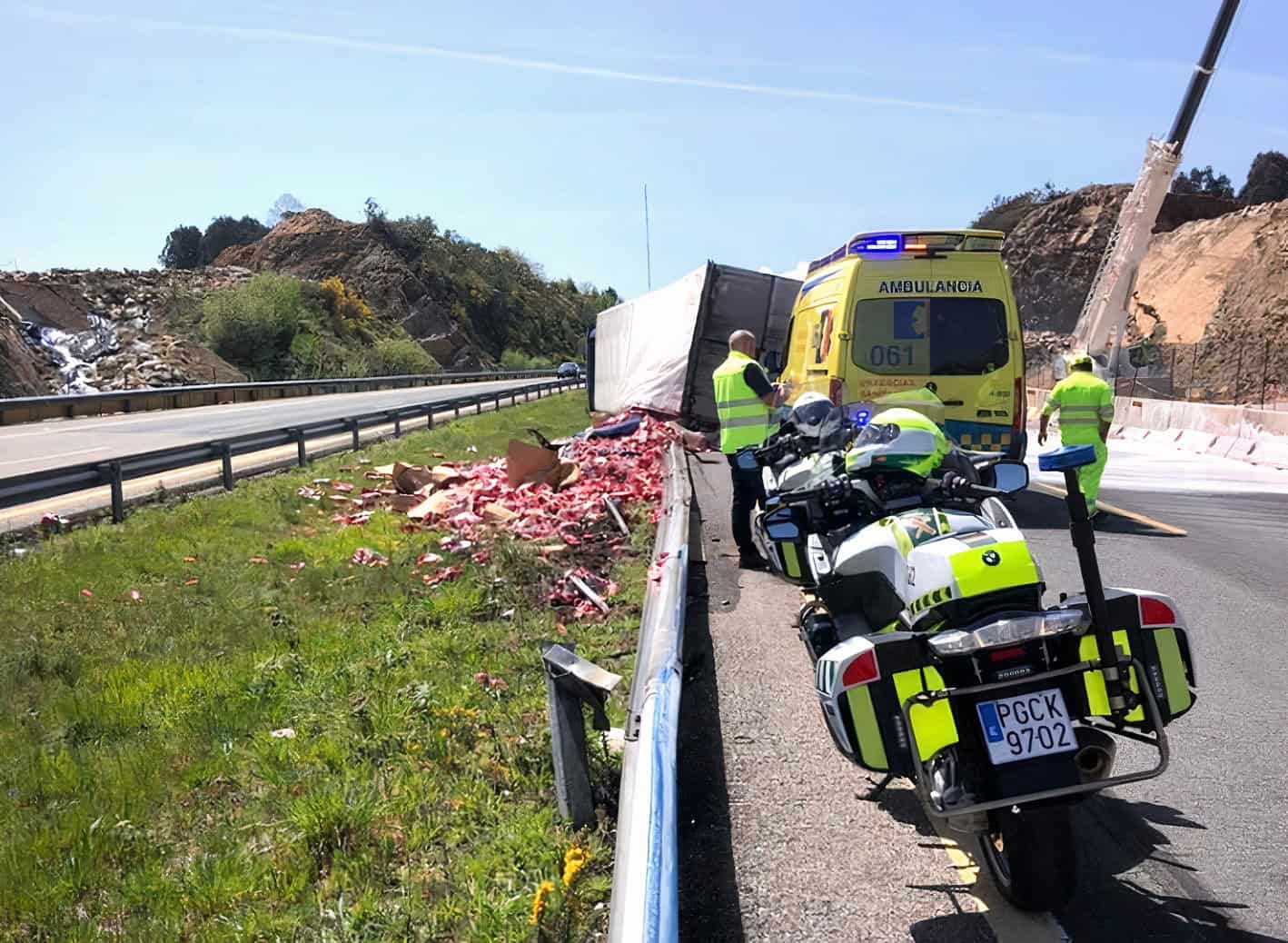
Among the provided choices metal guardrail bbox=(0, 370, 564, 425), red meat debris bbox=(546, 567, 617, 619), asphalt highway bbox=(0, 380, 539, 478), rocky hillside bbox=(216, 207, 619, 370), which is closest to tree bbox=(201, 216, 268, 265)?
rocky hillside bbox=(216, 207, 619, 370)

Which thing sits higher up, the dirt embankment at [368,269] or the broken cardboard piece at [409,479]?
the dirt embankment at [368,269]

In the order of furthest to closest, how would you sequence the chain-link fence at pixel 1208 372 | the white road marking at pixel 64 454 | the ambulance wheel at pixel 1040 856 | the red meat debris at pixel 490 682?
1. the chain-link fence at pixel 1208 372
2. the white road marking at pixel 64 454
3. the red meat debris at pixel 490 682
4. the ambulance wheel at pixel 1040 856

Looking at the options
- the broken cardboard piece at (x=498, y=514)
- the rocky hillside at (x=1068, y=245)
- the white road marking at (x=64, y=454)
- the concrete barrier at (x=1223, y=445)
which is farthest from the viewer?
the rocky hillside at (x=1068, y=245)

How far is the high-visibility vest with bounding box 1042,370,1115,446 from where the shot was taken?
36.2 ft

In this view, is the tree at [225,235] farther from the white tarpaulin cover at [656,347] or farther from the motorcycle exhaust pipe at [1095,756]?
the motorcycle exhaust pipe at [1095,756]

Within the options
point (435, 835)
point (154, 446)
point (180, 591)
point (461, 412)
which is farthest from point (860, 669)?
point (461, 412)

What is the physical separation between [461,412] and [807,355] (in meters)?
21.3

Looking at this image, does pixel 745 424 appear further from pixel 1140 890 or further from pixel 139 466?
pixel 139 466

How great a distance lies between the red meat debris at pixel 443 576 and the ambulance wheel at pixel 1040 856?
596 cm

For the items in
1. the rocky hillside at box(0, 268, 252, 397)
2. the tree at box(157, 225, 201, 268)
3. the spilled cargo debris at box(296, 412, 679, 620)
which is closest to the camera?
the spilled cargo debris at box(296, 412, 679, 620)

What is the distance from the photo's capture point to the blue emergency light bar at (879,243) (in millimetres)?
11430

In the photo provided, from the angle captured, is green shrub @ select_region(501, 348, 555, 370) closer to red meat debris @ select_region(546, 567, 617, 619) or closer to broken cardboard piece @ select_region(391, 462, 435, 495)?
broken cardboard piece @ select_region(391, 462, 435, 495)

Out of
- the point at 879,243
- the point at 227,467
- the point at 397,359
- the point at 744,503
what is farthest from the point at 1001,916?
the point at 397,359

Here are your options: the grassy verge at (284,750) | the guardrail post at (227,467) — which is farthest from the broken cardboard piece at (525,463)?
the guardrail post at (227,467)
